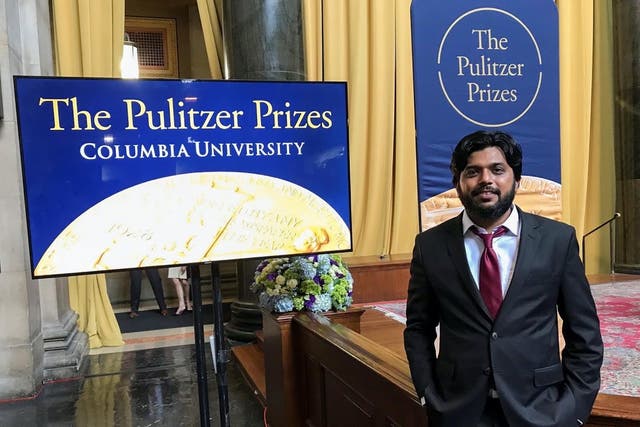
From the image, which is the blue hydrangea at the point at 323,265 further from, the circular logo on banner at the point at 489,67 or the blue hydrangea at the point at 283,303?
the circular logo on banner at the point at 489,67

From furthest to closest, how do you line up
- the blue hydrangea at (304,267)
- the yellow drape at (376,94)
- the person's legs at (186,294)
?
the person's legs at (186,294) < the yellow drape at (376,94) < the blue hydrangea at (304,267)

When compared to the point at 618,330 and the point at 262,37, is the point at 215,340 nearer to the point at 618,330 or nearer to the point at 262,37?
the point at 618,330

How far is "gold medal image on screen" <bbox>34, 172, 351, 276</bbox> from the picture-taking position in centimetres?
181

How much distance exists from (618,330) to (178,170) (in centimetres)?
257

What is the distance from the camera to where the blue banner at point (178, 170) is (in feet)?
5.77

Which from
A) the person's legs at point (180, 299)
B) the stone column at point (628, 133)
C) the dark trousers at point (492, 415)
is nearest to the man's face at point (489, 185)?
the dark trousers at point (492, 415)

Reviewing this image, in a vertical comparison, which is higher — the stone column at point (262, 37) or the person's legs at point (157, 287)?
the stone column at point (262, 37)

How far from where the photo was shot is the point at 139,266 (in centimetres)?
186

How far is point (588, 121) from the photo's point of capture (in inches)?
243

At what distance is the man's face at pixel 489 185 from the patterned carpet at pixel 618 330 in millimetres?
1106

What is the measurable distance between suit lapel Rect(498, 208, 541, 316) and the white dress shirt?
0.9 inches

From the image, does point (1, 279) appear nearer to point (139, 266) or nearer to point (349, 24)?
point (139, 266)

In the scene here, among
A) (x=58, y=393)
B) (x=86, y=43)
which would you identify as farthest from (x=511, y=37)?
(x=58, y=393)

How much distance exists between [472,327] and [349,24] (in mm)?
4715
